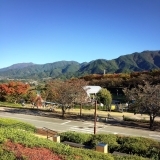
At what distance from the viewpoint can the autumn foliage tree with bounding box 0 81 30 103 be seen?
48.7 meters

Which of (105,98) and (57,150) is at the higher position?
(105,98)

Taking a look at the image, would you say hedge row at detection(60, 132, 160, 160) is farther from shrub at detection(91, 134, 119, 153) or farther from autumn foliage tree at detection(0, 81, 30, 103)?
autumn foliage tree at detection(0, 81, 30, 103)

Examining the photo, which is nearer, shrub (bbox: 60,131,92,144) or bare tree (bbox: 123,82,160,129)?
shrub (bbox: 60,131,92,144)

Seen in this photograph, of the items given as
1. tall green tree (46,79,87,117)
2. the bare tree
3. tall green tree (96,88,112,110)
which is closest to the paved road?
the bare tree

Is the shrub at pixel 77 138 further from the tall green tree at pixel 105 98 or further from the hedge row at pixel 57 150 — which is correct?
the tall green tree at pixel 105 98

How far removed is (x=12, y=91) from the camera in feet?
162

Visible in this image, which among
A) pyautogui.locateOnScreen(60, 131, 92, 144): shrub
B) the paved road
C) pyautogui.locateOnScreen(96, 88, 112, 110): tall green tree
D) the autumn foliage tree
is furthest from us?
the autumn foliage tree

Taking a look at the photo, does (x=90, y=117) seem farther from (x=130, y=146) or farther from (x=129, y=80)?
(x=129, y=80)

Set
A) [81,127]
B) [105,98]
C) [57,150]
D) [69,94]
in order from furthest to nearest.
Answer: [105,98] < [69,94] < [81,127] < [57,150]

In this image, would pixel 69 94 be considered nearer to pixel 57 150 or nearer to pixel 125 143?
pixel 125 143

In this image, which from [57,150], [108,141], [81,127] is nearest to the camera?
[57,150]

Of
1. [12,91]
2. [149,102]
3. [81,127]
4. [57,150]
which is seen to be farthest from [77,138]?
[12,91]

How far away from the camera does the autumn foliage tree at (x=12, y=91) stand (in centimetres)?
4869

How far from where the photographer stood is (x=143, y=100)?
25938 millimetres
